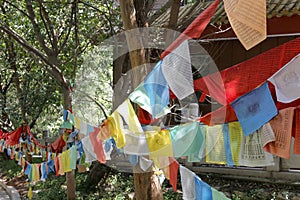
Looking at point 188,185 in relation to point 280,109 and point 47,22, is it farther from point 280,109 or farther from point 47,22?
point 47,22

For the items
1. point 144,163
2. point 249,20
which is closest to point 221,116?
point 249,20

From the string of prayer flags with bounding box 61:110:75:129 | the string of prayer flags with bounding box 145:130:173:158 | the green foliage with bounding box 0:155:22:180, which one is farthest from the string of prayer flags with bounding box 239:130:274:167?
the green foliage with bounding box 0:155:22:180

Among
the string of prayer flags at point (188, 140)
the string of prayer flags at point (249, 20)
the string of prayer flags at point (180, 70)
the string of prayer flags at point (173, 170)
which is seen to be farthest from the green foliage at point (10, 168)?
the string of prayer flags at point (249, 20)

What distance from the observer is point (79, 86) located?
8680 millimetres

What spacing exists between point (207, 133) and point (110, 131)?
0.86 m

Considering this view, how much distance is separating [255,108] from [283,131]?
0.67 ft

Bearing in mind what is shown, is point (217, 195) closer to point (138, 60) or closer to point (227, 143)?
point (227, 143)

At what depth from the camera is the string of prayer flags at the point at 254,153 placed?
2508 millimetres

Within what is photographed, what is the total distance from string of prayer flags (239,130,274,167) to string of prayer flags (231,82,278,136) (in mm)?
80

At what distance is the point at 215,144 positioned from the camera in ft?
9.24

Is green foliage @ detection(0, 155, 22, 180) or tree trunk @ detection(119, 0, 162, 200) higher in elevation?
tree trunk @ detection(119, 0, 162, 200)

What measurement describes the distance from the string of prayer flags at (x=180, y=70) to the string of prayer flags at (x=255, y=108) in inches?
18.1

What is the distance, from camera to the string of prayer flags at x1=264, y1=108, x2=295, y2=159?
227 centimetres

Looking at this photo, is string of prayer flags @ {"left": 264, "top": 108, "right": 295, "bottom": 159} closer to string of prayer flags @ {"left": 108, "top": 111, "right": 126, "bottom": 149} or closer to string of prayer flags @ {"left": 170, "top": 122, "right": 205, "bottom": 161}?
string of prayer flags @ {"left": 170, "top": 122, "right": 205, "bottom": 161}
